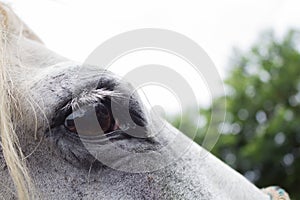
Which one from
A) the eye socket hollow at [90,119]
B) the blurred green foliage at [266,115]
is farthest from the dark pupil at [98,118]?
the blurred green foliage at [266,115]

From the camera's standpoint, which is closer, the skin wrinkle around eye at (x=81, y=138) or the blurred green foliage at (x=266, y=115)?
the skin wrinkle around eye at (x=81, y=138)

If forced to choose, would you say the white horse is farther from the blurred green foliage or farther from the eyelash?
the blurred green foliage

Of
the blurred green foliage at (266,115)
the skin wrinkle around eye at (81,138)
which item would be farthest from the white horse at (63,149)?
the blurred green foliage at (266,115)

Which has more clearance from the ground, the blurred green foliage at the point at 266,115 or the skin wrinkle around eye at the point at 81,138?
the skin wrinkle around eye at the point at 81,138

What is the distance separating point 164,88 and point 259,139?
43.7 ft

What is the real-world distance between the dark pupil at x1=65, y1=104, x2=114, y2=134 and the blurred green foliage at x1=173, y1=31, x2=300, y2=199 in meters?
13.0

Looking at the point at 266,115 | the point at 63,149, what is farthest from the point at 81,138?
the point at 266,115

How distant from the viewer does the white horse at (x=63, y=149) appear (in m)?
1.35

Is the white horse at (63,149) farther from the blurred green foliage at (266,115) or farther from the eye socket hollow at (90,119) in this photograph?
the blurred green foliage at (266,115)

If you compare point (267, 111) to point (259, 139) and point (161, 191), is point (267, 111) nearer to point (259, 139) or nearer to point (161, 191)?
point (259, 139)

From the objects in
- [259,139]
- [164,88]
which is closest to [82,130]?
[164,88]

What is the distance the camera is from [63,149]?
1377mm

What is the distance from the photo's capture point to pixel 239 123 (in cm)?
1705

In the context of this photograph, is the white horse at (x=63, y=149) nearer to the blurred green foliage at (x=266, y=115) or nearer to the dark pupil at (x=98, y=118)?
the dark pupil at (x=98, y=118)
